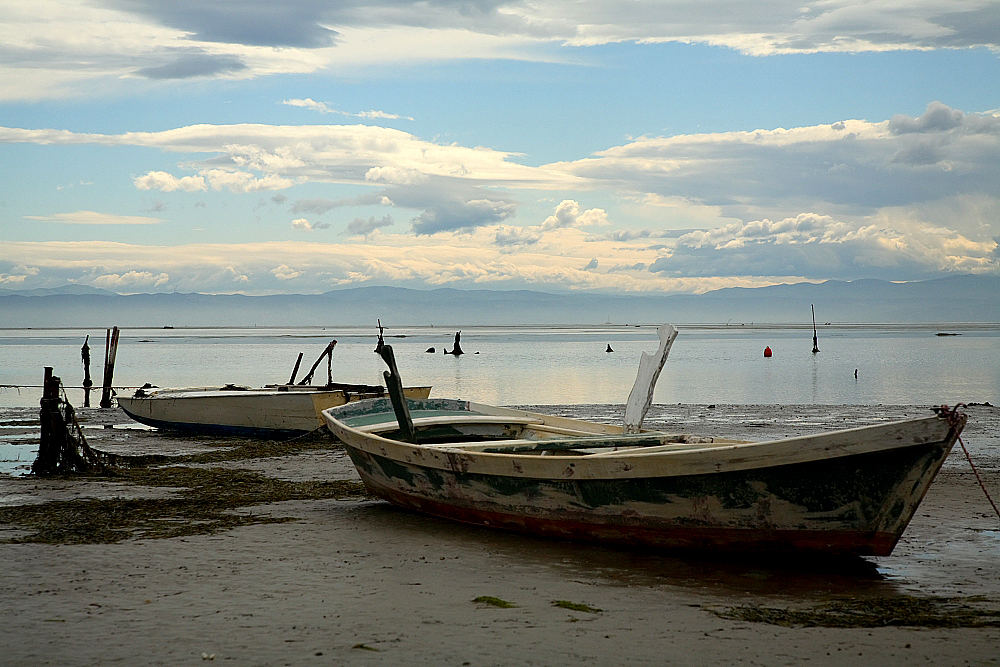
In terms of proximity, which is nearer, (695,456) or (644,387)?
(695,456)

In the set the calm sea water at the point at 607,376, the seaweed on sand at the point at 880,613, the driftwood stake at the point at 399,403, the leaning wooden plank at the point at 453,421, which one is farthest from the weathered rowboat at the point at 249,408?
the seaweed on sand at the point at 880,613

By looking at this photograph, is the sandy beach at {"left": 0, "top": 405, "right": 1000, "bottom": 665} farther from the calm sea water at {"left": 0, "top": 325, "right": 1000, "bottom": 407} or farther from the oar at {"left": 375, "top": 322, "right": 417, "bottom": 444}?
the calm sea water at {"left": 0, "top": 325, "right": 1000, "bottom": 407}

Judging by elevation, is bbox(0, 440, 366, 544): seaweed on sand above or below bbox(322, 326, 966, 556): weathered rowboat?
below

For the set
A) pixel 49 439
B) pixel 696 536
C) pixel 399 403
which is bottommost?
pixel 696 536

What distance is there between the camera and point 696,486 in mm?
8523

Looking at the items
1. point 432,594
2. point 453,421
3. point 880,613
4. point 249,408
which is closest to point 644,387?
point 453,421

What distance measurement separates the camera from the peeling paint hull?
786 cm

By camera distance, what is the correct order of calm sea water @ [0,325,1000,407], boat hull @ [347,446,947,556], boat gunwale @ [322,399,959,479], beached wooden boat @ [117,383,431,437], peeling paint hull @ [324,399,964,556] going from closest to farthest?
boat gunwale @ [322,399,959,479] < peeling paint hull @ [324,399,964,556] < boat hull @ [347,446,947,556] < beached wooden boat @ [117,383,431,437] < calm sea water @ [0,325,1000,407]

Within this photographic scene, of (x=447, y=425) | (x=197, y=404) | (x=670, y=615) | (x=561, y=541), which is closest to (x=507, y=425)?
(x=447, y=425)

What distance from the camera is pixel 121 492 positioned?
42.7ft

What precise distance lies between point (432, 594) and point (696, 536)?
8.11ft

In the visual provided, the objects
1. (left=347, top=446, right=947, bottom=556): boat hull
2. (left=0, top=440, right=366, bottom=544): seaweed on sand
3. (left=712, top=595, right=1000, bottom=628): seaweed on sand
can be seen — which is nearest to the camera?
(left=712, top=595, right=1000, bottom=628): seaweed on sand

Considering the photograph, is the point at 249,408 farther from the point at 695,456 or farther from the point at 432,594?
the point at 695,456

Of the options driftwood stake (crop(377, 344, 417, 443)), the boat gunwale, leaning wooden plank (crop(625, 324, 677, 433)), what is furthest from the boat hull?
leaning wooden plank (crop(625, 324, 677, 433))
